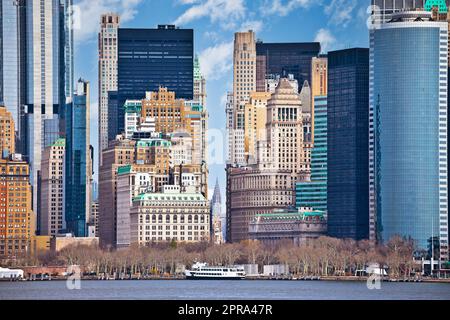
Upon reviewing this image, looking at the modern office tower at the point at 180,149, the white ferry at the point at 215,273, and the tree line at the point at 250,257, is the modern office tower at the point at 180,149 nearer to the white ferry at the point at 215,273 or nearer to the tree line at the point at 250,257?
the tree line at the point at 250,257

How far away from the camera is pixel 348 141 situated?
46.3 meters

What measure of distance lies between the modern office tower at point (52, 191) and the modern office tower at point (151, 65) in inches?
79.3

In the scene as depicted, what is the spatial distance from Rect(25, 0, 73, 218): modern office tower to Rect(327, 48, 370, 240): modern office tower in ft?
28.6

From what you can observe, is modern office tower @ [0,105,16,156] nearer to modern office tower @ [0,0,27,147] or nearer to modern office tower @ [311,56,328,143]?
modern office tower @ [0,0,27,147]

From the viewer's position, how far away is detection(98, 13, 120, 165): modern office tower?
159 feet

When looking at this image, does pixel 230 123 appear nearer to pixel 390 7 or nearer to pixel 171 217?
pixel 171 217

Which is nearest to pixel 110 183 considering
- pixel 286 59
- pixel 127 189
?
pixel 127 189

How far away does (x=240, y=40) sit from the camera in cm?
4172

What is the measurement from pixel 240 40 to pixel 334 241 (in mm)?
6312

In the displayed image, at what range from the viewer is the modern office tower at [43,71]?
49.0m

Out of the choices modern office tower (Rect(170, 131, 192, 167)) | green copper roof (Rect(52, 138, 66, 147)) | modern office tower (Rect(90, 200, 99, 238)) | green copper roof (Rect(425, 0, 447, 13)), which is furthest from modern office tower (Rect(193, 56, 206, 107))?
green copper roof (Rect(425, 0, 447, 13))
